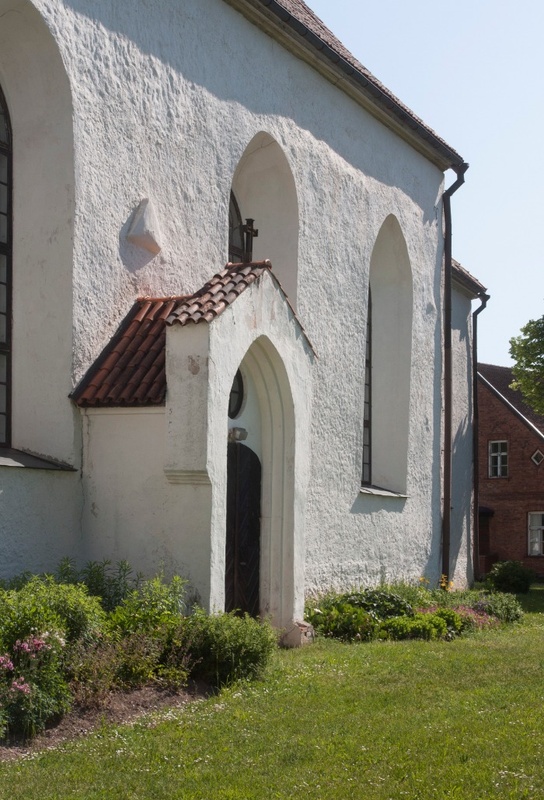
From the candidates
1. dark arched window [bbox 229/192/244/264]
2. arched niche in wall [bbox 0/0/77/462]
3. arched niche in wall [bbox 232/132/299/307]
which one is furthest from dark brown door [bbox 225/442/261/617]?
dark arched window [bbox 229/192/244/264]

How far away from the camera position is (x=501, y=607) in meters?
17.0

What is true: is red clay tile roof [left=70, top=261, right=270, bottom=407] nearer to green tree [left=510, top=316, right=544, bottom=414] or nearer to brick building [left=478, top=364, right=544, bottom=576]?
green tree [left=510, top=316, right=544, bottom=414]

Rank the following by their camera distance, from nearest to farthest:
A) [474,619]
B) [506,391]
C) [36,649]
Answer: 1. [36,649]
2. [474,619]
3. [506,391]

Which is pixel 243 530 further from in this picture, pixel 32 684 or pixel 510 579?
pixel 510 579

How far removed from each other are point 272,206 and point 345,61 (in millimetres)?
2665

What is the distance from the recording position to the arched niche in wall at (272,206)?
15.2 meters

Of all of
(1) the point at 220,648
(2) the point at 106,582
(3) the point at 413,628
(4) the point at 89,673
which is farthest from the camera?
(3) the point at 413,628

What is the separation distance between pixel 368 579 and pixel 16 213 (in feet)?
28.6

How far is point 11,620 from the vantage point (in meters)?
7.95

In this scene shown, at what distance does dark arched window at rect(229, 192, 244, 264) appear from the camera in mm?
14961

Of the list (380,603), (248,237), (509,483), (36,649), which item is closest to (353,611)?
(380,603)

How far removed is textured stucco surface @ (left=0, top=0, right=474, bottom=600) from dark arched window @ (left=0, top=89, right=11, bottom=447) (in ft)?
0.54

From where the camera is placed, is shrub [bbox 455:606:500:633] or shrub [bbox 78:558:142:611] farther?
shrub [bbox 455:606:500:633]

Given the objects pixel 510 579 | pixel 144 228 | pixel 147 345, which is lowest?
pixel 510 579
